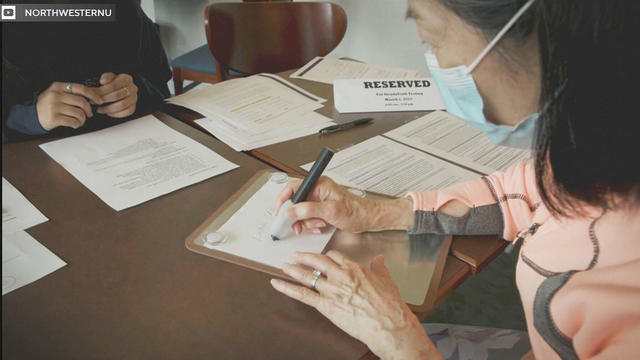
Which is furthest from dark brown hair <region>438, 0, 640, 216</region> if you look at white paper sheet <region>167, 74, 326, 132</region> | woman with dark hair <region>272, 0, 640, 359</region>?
white paper sheet <region>167, 74, 326, 132</region>

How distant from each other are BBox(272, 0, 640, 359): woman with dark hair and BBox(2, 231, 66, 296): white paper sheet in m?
0.36

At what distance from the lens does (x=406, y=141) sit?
1113 millimetres

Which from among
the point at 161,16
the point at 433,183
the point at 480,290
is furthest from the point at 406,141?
the point at 161,16

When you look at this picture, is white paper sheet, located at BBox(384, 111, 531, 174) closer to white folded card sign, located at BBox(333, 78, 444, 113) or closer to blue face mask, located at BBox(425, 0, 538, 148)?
white folded card sign, located at BBox(333, 78, 444, 113)

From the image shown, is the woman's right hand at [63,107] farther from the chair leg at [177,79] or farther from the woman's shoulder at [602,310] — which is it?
the chair leg at [177,79]

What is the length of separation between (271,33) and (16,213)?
57.0 inches

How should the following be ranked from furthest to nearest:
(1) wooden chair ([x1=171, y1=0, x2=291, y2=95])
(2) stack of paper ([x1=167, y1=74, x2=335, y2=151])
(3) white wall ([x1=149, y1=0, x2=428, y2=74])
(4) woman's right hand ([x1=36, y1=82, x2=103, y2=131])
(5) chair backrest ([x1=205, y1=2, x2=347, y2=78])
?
1. (3) white wall ([x1=149, y1=0, x2=428, y2=74])
2. (1) wooden chair ([x1=171, y1=0, x2=291, y2=95])
3. (5) chair backrest ([x1=205, y1=2, x2=347, y2=78])
4. (2) stack of paper ([x1=167, y1=74, x2=335, y2=151])
5. (4) woman's right hand ([x1=36, y1=82, x2=103, y2=131])

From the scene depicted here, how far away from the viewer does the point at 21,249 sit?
0.70 m

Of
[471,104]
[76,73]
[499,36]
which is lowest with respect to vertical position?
[76,73]

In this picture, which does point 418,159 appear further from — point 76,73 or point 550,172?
point 76,73

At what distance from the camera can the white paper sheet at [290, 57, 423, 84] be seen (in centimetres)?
153

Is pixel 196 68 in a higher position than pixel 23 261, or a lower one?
lower

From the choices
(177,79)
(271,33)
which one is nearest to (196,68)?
(177,79)

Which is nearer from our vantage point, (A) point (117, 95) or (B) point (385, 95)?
(A) point (117, 95)
